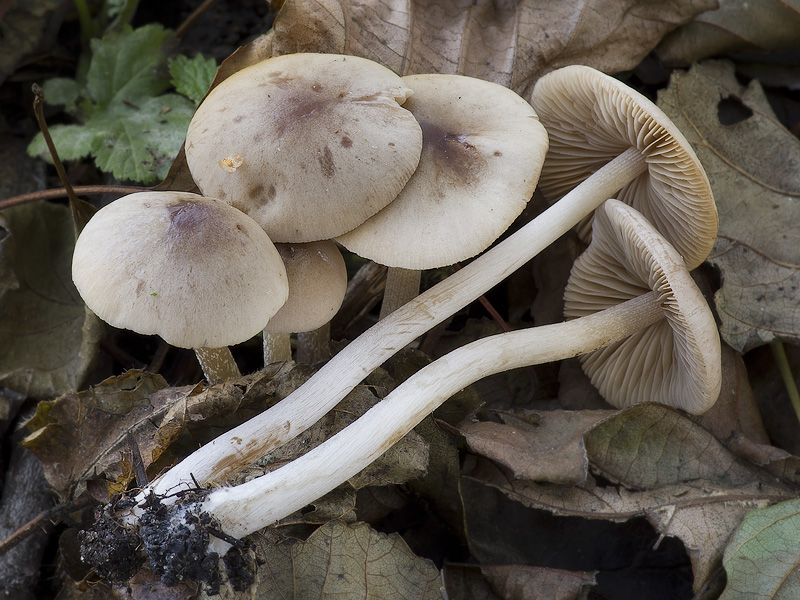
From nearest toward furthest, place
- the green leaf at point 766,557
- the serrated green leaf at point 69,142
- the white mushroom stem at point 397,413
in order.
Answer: the white mushroom stem at point 397,413 < the green leaf at point 766,557 < the serrated green leaf at point 69,142

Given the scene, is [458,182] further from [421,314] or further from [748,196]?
[748,196]

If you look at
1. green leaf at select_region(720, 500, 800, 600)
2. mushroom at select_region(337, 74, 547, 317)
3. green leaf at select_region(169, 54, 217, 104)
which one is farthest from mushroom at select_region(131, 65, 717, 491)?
green leaf at select_region(169, 54, 217, 104)

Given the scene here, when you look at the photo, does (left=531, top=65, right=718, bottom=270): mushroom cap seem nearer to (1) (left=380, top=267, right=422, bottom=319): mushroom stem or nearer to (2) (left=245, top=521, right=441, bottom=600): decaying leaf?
(1) (left=380, top=267, right=422, bottom=319): mushroom stem

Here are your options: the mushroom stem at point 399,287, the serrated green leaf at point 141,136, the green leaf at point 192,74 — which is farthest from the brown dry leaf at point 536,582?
the green leaf at point 192,74

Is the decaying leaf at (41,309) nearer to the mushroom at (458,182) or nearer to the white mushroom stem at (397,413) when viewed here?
the white mushroom stem at (397,413)

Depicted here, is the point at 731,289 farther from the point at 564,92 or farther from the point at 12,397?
the point at 12,397

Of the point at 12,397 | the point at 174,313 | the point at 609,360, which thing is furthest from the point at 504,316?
the point at 12,397
